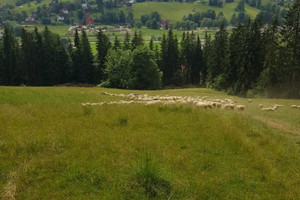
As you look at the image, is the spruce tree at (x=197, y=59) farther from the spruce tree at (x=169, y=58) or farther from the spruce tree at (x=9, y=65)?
the spruce tree at (x=9, y=65)

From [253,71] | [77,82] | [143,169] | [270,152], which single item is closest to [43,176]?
[143,169]

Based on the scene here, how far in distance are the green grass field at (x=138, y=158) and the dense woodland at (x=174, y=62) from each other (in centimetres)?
4223

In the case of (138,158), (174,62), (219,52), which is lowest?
(174,62)

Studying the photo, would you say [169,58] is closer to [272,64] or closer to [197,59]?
[197,59]

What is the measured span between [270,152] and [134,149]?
6.49 meters

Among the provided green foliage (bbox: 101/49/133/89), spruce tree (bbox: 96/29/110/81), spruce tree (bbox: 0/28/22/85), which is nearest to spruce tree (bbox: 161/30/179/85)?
spruce tree (bbox: 96/29/110/81)

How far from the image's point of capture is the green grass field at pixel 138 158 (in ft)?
25.0

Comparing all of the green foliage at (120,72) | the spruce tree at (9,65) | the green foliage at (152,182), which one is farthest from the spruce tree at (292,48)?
the spruce tree at (9,65)

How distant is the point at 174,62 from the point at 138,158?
305 ft

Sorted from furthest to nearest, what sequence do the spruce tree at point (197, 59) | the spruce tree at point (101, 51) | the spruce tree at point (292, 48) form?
the spruce tree at point (197, 59) → the spruce tree at point (101, 51) → the spruce tree at point (292, 48)

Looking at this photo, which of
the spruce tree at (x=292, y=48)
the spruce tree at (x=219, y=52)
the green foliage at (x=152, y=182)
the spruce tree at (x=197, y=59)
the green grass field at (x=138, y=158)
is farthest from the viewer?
the spruce tree at (x=197, y=59)

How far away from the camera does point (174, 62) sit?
9975 centimetres

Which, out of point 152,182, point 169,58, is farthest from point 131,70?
point 152,182

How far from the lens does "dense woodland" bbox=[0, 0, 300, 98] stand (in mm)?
50062
